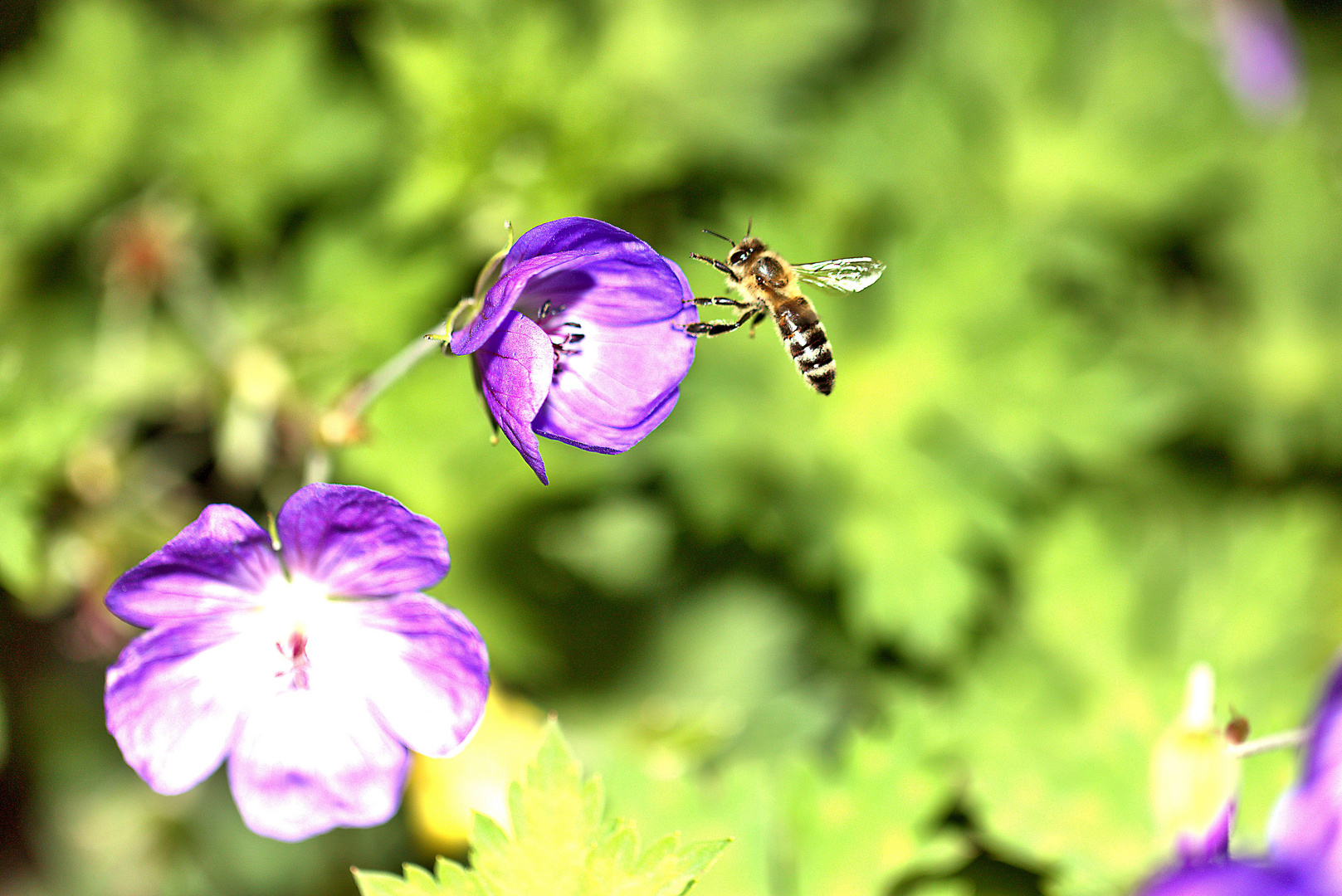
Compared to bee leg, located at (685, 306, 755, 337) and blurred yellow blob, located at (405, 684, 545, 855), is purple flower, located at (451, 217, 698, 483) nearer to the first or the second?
bee leg, located at (685, 306, 755, 337)

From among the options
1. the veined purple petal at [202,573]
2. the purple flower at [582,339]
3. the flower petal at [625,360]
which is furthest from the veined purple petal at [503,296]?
the veined purple petal at [202,573]

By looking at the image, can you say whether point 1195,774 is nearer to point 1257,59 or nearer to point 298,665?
point 298,665

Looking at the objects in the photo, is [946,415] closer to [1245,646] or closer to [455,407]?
[1245,646]

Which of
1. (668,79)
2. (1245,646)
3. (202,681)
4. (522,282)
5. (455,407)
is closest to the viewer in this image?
(522,282)

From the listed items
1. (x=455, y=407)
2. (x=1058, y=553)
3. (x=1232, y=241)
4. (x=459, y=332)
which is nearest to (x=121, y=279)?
(x=455, y=407)

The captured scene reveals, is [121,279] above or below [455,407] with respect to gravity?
above

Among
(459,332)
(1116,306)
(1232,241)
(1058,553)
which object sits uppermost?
(1232,241)

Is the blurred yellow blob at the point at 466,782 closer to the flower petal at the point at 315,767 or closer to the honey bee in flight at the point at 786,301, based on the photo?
the flower petal at the point at 315,767
